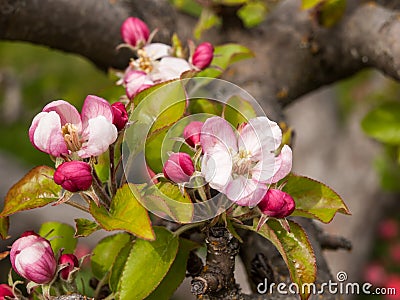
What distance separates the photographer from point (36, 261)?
552 mm

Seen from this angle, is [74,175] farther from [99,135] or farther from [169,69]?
[169,69]

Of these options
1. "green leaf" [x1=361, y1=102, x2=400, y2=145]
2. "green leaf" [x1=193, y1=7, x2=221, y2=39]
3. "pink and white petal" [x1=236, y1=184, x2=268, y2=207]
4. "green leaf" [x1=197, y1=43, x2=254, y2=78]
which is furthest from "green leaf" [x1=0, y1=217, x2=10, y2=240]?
"green leaf" [x1=361, y1=102, x2=400, y2=145]

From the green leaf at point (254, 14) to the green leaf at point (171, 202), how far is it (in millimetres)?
629

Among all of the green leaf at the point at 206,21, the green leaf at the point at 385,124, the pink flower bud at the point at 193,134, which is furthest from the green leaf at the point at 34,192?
the green leaf at the point at 385,124

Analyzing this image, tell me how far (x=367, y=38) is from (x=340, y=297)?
44cm

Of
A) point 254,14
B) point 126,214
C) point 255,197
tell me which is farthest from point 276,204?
point 254,14

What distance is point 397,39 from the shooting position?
892mm

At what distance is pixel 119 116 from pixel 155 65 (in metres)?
0.17

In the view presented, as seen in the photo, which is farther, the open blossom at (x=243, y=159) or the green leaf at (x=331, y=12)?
the green leaf at (x=331, y=12)

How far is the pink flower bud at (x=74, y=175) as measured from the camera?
0.52 meters

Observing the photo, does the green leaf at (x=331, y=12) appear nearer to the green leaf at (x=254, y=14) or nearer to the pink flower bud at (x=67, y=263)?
the green leaf at (x=254, y=14)

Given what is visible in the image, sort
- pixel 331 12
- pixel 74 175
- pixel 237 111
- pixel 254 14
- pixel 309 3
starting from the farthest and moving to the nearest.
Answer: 1. pixel 254 14
2. pixel 331 12
3. pixel 309 3
4. pixel 237 111
5. pixel 74 175

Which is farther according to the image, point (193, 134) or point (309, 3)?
point (309, 3)

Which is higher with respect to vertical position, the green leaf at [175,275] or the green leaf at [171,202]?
the green leaf at [171,202]
